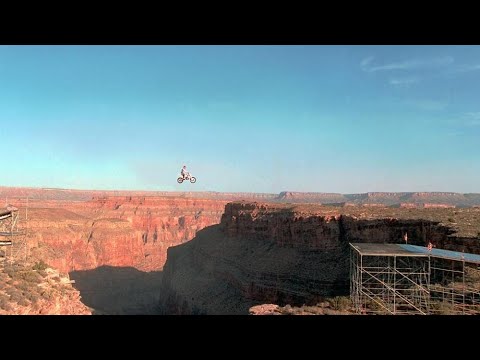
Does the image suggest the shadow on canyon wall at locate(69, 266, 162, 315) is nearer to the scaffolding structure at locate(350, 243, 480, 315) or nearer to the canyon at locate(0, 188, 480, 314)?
the canyon at locate(0, 188, 480, 314)

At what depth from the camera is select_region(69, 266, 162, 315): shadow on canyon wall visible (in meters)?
50.5

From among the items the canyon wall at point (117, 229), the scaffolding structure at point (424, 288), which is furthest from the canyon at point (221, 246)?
the scaffolding structure at point (424, 288)

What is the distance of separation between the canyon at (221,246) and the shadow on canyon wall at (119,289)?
0.51 ft

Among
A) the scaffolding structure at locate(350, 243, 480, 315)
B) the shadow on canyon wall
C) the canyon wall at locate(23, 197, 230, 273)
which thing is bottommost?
the shadow on canyon wall

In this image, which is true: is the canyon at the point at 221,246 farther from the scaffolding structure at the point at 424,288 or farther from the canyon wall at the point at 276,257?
the scaffolding structure at the point at 424,288

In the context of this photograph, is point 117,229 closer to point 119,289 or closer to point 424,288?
point 119,289

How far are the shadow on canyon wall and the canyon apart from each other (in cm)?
16

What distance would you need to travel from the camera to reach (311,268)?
86.9 ft

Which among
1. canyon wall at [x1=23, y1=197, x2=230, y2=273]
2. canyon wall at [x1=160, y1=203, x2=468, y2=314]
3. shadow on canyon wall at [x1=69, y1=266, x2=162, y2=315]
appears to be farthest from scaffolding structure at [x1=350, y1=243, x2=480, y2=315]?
shadow on canyon wall at [x1=69, y1=266, x2=162, y2=315]

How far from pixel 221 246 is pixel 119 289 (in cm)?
2404

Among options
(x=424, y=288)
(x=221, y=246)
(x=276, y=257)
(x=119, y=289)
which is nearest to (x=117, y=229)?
(x=119, y=289)
